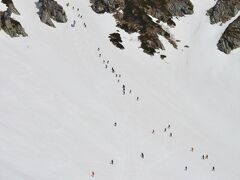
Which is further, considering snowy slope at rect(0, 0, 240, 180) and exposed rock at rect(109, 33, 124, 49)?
exposed rock at rect(109, 33, 124, 49)

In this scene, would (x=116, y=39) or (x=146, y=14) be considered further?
(x=146, y=14)

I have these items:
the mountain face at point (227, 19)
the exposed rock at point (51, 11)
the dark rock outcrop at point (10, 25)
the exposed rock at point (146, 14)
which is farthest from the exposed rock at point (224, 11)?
the dark rock outcrop at point (10, 25)

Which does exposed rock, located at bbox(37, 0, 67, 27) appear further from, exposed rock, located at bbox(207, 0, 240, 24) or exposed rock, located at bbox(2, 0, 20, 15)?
exposed rock, located at bbox(207, 0, 240, 24)

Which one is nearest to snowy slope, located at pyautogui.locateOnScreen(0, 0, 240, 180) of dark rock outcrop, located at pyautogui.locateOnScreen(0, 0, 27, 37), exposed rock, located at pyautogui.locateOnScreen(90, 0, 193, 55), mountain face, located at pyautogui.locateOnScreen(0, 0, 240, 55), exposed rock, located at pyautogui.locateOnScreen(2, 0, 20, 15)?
exposed rock, located at pyautogui.locateOnScreen(2, 0, 20, 15)

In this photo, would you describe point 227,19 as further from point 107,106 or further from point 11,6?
point 107,106

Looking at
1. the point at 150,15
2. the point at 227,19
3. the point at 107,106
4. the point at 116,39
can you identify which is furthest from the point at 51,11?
the point at 227,19

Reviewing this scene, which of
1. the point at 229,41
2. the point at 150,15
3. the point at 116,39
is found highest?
the point at 150,15

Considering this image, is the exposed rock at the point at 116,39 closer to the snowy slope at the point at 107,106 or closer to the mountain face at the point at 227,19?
the snowy slope at the point at 107,106
